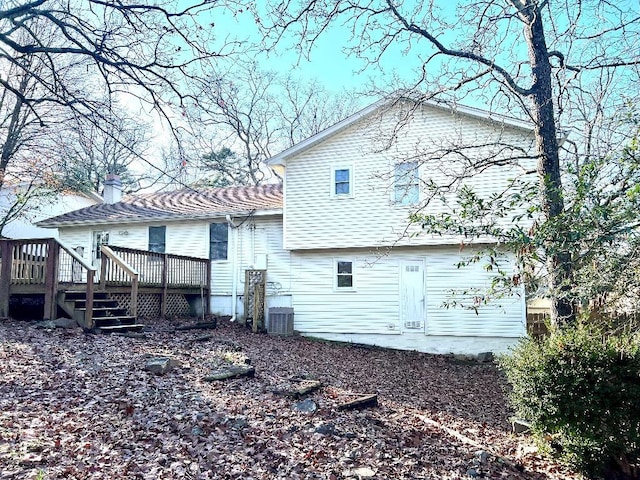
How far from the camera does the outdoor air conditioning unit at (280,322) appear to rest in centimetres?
1295

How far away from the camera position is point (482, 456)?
5.16 meters

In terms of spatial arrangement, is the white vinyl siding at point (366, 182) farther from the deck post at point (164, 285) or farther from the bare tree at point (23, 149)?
the bare tree at point (23, 149)

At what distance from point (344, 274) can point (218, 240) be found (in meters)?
4.46

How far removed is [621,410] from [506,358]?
1.31m

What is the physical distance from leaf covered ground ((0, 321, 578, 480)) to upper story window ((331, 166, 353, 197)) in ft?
18.8

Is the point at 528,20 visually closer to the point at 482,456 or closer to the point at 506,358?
the point at 506,358

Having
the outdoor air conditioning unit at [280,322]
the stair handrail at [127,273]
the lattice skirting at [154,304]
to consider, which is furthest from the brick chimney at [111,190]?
the outdoor air conditioning unit at [280,322]

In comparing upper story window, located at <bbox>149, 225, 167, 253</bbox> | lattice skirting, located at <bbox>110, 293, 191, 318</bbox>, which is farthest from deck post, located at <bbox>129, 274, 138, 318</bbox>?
upper story window, located at <bbox>149, 225, 167, 253</bbox>

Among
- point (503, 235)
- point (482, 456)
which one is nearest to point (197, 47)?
point (503, 235)

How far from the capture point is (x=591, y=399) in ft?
15.7

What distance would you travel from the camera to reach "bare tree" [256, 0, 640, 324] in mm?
6988

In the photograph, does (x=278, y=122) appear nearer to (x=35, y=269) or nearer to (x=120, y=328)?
(x=35, y=269)

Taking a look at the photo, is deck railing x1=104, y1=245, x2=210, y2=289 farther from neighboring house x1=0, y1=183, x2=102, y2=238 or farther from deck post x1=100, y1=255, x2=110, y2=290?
neighboring house x1=0, y1=183, x2=102, y2=238

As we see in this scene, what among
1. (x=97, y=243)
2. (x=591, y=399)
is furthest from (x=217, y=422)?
(x=97, y=243)
